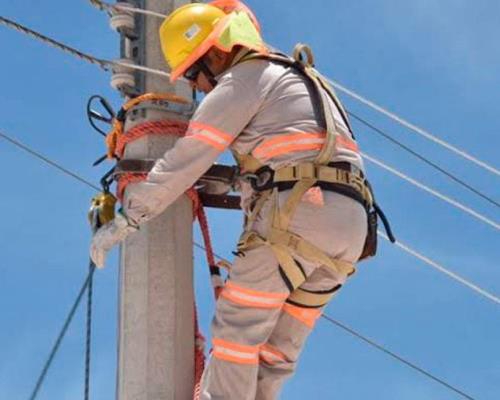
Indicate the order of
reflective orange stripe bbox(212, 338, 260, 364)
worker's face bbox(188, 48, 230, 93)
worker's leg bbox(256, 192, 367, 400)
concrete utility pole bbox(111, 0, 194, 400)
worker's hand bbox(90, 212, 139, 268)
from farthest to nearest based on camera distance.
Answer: worker's face bbox(188, 48, 230, 93), concrete utility pole bbox(111, 0, 194, 400), worker's hand bbox(90, 212, 139, 268), worker's leg bbox(256, 192, 367, 400), reflective orange stripe bbox(212, 338, 260, 364)

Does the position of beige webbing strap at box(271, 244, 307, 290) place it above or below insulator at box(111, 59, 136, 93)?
below

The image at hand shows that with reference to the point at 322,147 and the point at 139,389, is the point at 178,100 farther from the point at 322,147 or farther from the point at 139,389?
the point at 139,389

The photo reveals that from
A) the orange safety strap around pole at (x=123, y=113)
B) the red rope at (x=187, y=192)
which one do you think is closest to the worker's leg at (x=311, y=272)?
the red rope at (x=187, y=192)

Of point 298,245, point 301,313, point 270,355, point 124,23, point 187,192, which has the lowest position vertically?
point 270,355

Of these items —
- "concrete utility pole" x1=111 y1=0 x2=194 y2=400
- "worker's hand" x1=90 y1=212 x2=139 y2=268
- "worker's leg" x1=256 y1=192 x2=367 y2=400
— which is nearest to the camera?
"worker's leg" x1=256 y1=192 x2=367 y2=400

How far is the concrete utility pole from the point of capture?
6336mm

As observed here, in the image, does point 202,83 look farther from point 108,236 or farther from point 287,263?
point 287,263

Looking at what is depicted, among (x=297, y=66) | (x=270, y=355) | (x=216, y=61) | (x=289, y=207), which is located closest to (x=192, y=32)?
(x=216, y=61)

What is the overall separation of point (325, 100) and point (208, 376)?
4.29 ft

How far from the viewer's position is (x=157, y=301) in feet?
21.0

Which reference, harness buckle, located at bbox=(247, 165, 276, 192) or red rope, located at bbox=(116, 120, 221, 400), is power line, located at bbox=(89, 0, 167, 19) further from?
harness buckle, located at bbox=(247, 165, 276, 192)

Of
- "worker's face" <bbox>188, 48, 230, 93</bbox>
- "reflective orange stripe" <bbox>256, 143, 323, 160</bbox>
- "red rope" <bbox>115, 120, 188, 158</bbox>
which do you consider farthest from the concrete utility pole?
"reflective orange stripe" <bbox>256, 143, 323, 160</bbox>

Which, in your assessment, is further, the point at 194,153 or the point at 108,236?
the point at 108,236

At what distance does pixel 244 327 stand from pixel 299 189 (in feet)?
2.06
